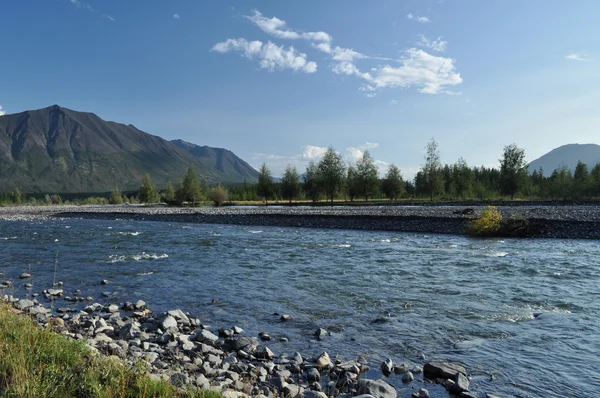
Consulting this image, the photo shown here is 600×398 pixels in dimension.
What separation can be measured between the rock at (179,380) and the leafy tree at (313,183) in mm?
99518

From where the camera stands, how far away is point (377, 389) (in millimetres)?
6379

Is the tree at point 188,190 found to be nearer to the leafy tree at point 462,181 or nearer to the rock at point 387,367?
the leafy tree at point 462,181

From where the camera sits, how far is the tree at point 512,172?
286ft

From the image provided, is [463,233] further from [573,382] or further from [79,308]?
[79,308]

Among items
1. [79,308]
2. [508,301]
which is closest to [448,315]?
[508,301]

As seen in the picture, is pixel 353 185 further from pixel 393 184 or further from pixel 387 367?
pixel 387 367

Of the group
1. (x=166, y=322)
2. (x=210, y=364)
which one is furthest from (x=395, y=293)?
(x=210, y=364)

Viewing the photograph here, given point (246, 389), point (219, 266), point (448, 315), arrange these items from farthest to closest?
point (219, 266)
point (448, 315)
point (246, 389)

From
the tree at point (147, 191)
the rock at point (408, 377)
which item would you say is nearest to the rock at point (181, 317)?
the rock at point (408, 377)

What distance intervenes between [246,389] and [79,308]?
8426 mm

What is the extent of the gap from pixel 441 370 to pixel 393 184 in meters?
96.5

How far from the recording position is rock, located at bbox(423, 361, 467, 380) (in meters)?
7.22

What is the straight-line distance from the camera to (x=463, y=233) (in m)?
33.2

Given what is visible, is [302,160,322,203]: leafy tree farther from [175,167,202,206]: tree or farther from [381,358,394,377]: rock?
[381,358,394,377]: rock
